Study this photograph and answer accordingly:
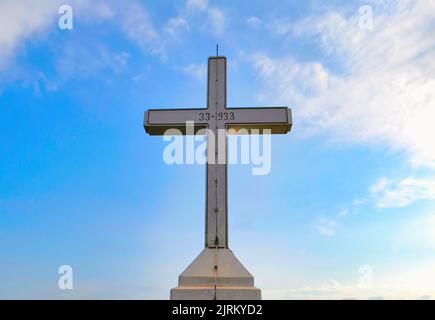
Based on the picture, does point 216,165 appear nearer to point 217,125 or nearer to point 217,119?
point 217,125

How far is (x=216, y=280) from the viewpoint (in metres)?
6.44

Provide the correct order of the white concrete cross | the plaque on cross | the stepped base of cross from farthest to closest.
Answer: the white concrete cross
the plaque on cross
the stepped base of cross

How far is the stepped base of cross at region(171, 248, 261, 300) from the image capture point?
19.9 feet

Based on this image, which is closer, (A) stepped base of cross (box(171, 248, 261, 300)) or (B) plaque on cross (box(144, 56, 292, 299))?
(A) stepped base of cross (box(171, 248, 261, 300))

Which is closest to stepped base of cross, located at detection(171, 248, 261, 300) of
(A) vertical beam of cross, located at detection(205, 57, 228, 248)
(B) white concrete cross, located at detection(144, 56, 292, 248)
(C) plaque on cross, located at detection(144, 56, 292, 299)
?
(C) plaque on cross, located at detection(144, 56, 292, 299)

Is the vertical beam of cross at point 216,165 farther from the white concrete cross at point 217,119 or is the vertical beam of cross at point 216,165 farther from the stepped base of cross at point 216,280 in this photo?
the stepped base of cross at point 216,280

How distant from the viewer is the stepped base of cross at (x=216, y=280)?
6062 millimetres

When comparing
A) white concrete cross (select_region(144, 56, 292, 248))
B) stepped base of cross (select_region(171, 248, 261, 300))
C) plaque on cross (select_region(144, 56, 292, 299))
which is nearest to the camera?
stepped base of cross (select_region(171, 248, 261, 300))

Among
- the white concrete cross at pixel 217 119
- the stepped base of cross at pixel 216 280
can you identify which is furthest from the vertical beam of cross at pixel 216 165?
the stepped base of cross at pixel 216 280

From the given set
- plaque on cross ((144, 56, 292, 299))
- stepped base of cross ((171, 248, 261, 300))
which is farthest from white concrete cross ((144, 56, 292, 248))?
stepped base of cross ((171, 248, 261, 300))

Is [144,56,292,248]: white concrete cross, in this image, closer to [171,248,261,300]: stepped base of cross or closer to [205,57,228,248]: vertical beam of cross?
[205,57,228,248]: vertical beam of cross

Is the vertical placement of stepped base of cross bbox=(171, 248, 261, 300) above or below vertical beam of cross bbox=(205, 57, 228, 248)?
below

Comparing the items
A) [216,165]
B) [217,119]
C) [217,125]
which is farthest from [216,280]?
[217,119]

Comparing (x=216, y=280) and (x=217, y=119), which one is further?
(x=217, y=119)
